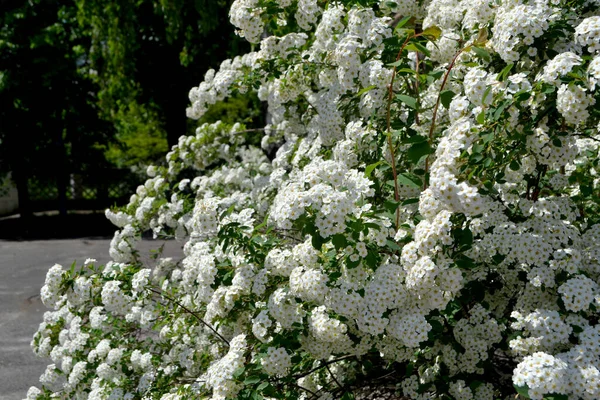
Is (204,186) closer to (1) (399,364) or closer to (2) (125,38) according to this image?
(1) (399,364)

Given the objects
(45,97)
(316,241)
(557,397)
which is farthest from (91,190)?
(557,397)

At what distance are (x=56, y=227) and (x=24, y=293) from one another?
929 centimetres

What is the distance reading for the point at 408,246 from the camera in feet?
7.59

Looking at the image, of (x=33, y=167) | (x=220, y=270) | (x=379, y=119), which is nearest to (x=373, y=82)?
(x=379, y=119)

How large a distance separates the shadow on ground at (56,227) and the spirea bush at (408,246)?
12.9 m

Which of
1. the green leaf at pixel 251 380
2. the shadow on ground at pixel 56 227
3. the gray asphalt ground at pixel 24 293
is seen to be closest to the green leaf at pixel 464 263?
the green leaf at pixel 251 380

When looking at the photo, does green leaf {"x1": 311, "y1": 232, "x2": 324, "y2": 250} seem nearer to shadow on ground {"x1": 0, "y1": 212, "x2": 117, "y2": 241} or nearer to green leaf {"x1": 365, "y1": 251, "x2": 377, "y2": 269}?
green leaf {"x1": 365, "y1": 251, "x2": 377, "y2": 269}

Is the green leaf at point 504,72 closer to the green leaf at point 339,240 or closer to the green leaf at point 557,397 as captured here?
the green leaf at point 339,240

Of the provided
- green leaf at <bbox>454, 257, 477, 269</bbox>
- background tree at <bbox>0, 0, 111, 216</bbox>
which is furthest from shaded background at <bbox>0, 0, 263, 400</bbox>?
green leaf at <bbox>454, 257, 477, 269</bbox>

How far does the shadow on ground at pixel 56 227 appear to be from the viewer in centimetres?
1609

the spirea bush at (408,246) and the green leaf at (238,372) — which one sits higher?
the spirea bush at (408,246)

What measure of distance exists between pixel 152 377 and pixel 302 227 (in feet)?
5.64

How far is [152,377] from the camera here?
11.9 ft

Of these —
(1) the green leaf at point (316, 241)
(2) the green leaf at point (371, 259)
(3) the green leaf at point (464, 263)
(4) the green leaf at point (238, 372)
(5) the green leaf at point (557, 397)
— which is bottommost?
(4) the green leaf at point (238, 372)
